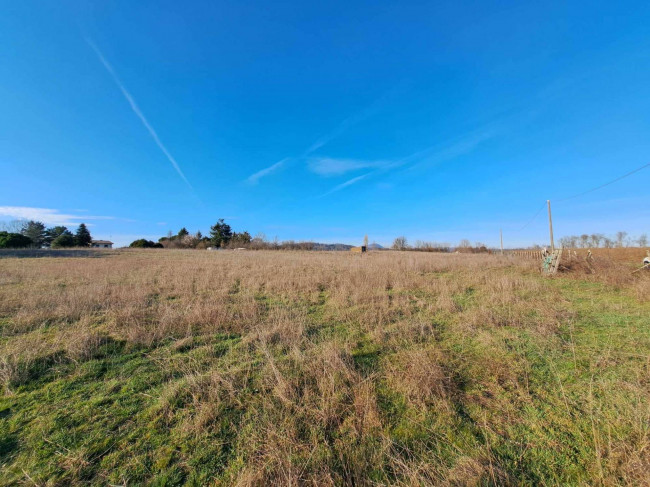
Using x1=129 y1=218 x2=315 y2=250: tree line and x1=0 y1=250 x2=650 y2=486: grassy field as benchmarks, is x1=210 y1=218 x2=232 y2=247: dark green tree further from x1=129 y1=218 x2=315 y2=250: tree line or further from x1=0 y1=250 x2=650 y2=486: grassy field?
x1=0 y1=250 x2=650 y2=486: grassy field

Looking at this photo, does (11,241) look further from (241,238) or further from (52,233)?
(241,238)

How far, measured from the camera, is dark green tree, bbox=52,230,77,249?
155ft

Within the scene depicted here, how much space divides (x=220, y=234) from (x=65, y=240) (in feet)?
96.3

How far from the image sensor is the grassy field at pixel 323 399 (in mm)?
1751

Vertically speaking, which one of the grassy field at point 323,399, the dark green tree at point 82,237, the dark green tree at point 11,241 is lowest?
the grassy field at point 323,399

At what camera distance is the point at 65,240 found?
4791cm

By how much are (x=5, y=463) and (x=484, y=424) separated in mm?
3919

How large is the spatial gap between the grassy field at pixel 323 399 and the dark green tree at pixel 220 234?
5080 cm

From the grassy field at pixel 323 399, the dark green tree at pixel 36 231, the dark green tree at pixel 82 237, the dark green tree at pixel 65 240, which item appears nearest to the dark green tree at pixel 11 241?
the dark green tree at pixel 65 240

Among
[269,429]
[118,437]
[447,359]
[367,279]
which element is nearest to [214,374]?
[118,437]

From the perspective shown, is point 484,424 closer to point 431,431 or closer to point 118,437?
point 431,431

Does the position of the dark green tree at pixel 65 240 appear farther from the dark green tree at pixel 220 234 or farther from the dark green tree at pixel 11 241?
the dark green tree at pixel 220 234

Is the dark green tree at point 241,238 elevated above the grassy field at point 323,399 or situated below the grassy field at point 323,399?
above

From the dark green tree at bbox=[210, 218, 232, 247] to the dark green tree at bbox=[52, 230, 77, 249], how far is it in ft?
87.9
